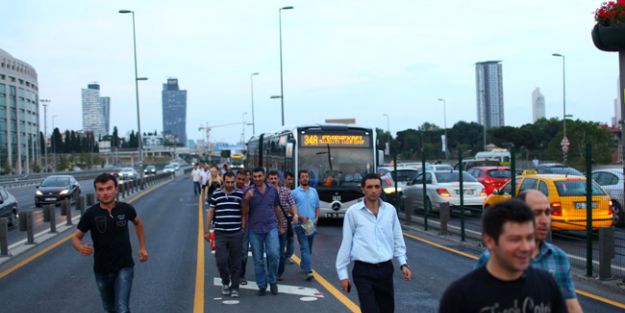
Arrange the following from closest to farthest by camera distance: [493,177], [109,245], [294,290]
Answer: [109,245] < [294,290] < [493,177]

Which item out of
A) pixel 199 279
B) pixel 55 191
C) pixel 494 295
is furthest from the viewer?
pixel 55 191

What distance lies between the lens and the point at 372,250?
19.6ft

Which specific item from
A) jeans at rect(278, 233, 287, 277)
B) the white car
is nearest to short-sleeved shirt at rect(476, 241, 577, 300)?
jeans at rect(278, 233, 287, 277)

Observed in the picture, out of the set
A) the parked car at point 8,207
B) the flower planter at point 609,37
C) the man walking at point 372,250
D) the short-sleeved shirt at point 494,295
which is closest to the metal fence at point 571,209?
the flower planter at point 609,37

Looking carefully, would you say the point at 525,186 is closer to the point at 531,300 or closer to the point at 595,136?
the point at 531,300

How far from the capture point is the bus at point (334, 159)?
20031mm

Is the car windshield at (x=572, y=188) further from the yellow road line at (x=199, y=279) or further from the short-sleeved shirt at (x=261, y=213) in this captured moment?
the yellow road line at (x=199, y=279)

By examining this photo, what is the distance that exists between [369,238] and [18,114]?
102 m

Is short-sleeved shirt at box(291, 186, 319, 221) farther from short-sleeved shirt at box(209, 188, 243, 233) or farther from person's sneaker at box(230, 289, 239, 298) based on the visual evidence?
person's sneaker at box(230, 289, 239, 298)

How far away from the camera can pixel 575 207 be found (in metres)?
14.3

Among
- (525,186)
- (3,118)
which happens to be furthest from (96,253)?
(3,118)

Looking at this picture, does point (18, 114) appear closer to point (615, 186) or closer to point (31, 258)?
point (31, 258)

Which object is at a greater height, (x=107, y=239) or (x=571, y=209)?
(x=107, y=239)

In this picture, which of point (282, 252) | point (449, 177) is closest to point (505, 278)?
point (282, 252)
